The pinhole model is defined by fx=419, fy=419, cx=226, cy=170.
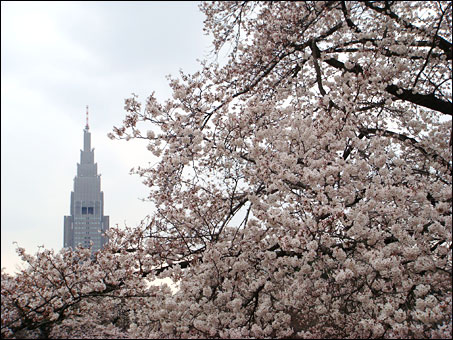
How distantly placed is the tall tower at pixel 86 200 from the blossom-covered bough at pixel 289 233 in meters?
119

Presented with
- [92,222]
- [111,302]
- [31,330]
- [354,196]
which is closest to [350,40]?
[354,196]

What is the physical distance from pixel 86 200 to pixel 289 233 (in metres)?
128

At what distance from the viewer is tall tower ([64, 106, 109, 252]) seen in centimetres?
12256

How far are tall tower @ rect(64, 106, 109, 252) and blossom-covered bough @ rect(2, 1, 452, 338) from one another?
118880mm

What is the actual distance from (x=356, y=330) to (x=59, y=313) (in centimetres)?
395

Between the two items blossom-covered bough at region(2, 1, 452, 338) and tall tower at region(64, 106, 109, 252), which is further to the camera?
tall tower at region(64, 106, 109, 252)

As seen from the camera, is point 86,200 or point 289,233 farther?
point 86,200

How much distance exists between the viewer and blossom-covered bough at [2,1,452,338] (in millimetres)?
5301

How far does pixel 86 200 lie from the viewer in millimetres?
125438

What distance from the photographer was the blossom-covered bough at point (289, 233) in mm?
5301

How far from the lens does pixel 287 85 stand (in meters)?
9.73

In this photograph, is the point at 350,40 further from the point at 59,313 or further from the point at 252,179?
the point at 59,313

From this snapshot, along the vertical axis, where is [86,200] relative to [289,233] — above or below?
above

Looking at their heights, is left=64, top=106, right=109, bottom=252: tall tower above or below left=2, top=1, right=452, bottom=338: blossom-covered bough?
above
